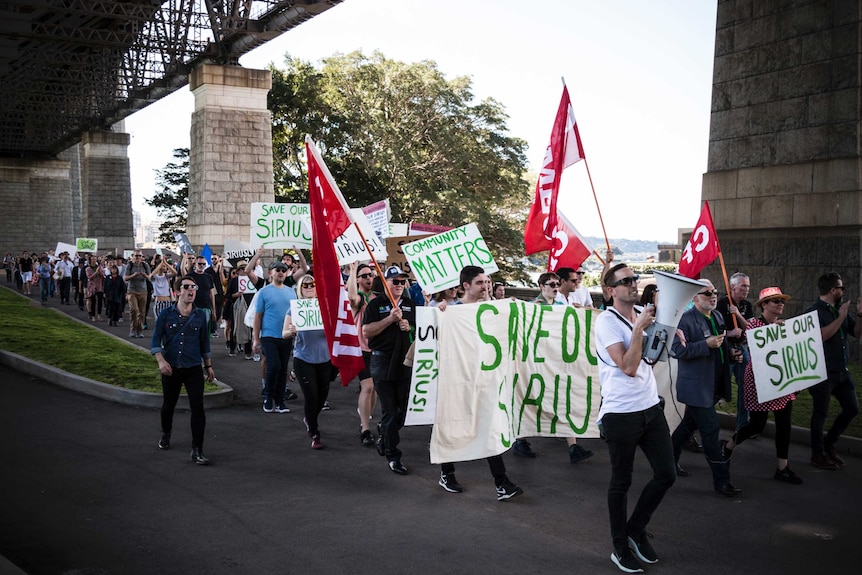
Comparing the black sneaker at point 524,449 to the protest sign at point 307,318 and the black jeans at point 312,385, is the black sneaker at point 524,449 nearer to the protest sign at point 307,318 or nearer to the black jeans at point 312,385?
the black jeans at point 312,385

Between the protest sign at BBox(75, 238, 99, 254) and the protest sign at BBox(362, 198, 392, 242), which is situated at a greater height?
the protest sign at BBox(362, 198, 392, 242)

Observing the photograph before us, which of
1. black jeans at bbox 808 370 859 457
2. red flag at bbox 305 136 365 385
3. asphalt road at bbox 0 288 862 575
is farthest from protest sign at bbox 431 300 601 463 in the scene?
black jeans at bbox 808 370 859 457

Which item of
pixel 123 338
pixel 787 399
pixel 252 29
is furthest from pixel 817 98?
pixel 252 29

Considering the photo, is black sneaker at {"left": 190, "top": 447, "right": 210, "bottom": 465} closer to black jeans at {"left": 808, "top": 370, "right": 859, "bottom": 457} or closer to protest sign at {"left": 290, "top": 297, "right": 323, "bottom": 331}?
protest sign at {"left": 290, "top": 297, "right": 323, "bottom": 331}

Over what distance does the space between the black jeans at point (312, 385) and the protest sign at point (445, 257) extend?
1.42m

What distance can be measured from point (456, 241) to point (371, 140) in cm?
3687

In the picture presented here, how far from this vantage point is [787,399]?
816 cm

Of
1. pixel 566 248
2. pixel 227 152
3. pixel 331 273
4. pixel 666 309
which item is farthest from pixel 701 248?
pixel 227 152

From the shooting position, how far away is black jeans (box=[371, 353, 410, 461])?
847 centimetres

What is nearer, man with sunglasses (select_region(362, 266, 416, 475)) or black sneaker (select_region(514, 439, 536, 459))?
man with sunglasses (select_region(362, 266, 416, 475))

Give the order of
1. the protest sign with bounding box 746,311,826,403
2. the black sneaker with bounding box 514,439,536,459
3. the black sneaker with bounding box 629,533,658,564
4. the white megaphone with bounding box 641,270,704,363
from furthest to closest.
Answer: the black sneaker with bounding box 514,439,536,459 < the protest sign with bounding box 746,311,826,403 < the black sneaker with bounding box 629,533,658,564 < the white megaphone with bounding box 641,270,704,363

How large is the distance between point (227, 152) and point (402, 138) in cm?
1695

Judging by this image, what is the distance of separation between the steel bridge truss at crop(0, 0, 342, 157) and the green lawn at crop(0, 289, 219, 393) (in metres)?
11.9

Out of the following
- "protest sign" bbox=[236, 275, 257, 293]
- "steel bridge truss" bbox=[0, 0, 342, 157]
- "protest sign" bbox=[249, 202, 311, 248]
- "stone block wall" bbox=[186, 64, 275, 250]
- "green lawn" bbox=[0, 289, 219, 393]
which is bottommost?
"green lawn" bbox=[0, 289, 219, 393]
